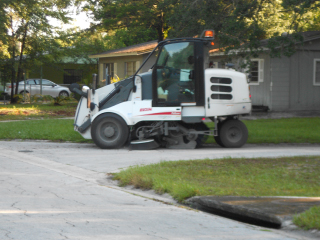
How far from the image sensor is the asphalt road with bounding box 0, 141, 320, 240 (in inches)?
208

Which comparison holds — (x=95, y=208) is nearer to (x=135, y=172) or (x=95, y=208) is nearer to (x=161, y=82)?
(x=135, y=172)

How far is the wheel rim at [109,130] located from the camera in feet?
43.3

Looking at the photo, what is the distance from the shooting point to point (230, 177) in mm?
8383

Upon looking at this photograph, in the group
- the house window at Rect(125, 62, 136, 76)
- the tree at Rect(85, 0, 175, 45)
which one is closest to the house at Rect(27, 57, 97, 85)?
the tree at Rect(85, 0, 175, 45)

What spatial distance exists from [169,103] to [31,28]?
64.2 feet

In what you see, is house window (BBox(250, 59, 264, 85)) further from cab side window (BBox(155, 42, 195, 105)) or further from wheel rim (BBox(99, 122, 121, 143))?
wheel rim (BBox(99, 122, 121, 143))

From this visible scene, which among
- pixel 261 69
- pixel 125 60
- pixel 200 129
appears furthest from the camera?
pixel 125 60

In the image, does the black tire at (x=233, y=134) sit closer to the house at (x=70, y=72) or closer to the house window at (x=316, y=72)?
the house window at (x=316, y=72)

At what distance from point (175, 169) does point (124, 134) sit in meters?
4.20

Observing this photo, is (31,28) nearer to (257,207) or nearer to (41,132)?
(41,132)

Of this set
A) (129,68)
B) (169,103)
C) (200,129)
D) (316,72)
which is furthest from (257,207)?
(129,68)

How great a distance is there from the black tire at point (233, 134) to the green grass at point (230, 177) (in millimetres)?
3315

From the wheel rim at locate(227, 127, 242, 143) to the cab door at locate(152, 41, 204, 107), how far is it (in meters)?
1.47

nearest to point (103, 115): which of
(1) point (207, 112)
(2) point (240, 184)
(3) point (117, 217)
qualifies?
(1) point (207, 112)
